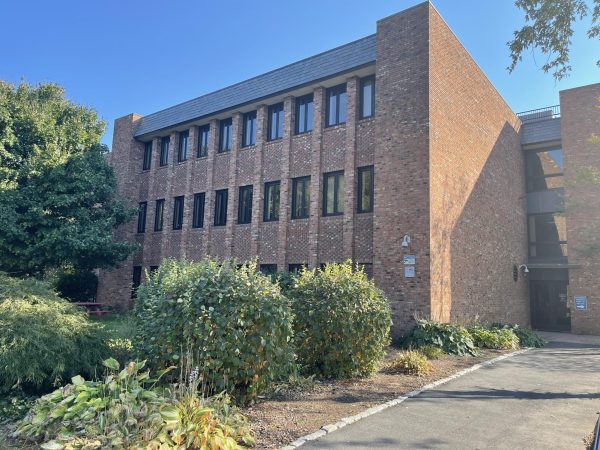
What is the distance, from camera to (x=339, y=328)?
27.2ft

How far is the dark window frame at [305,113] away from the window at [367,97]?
2289mm

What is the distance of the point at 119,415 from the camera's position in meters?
4.86

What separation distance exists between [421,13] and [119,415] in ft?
47.1

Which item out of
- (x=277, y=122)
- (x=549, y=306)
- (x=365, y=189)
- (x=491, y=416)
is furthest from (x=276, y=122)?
(x=549, y=306)

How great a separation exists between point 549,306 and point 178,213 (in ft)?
60.2

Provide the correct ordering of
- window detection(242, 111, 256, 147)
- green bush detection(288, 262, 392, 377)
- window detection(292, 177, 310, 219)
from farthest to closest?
1. window detection(242, 111, 256, 147)
2. window detection(292, 177, 310, 219)
3. green bush detection(288, 262, 392, 377)

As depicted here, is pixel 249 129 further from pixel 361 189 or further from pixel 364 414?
pixel 364 414

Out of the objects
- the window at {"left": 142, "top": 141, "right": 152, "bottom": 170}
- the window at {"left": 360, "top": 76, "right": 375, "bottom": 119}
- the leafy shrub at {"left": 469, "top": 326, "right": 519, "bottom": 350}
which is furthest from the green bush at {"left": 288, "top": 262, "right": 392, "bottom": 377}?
the window at {"left": 142, "top": 141, "right": 152, "bottom": 170}

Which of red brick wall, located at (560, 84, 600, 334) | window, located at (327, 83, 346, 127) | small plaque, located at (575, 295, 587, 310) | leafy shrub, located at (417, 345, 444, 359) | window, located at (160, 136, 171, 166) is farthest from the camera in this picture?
window, located at (160, 136, 171, 166)

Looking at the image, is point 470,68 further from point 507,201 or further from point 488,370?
point 488,370

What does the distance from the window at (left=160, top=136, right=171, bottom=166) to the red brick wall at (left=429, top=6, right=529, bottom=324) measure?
14.2 meters

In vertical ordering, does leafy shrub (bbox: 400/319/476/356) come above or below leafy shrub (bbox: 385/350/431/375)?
above

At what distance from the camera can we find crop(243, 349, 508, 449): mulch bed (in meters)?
5.54

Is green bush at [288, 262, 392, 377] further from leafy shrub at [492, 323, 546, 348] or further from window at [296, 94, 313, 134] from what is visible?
window at [296, 94, 313, 134]
